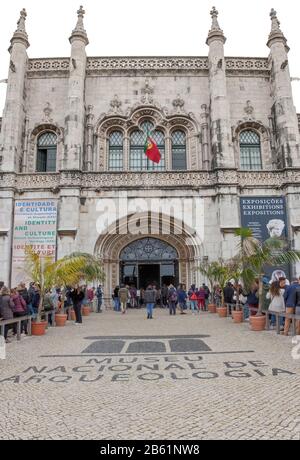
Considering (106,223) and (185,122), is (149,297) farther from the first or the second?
(185,122)

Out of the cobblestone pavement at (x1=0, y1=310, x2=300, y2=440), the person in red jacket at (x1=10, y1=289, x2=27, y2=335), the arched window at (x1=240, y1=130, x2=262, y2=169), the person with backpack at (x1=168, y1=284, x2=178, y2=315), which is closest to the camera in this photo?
the cobblestone pavement at (x1=0, y1=310, x2=300, y2=440)

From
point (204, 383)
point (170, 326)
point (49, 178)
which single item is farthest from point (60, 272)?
point (49, 178)

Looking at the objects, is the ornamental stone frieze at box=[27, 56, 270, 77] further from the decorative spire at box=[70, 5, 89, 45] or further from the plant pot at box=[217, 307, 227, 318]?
the plant pot at box=[217, 307, 227, 318]

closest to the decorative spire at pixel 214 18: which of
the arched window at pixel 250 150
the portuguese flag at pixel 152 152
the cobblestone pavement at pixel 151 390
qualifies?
the arched window at pixel 250 150

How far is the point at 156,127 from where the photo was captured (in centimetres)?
2280

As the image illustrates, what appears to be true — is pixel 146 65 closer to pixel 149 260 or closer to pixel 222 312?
pixel 149 260

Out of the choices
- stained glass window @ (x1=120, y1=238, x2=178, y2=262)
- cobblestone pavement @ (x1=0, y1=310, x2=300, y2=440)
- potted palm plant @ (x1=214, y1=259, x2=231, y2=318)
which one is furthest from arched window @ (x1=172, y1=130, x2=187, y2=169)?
cobblestone pavement @ (x1=0, y1=310, x2=300, y2=440)

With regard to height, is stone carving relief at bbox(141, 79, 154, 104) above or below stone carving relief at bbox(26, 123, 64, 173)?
above

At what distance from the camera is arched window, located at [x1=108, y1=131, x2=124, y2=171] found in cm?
2269

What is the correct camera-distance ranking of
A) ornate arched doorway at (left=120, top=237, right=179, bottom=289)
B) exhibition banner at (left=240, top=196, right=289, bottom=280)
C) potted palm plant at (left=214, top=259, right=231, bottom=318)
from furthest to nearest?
ornate arched doorway at (left=120, top=237, right=179, bottom=289) → exhibition banner at (left=240, top=196, right=289, bottom=280) → potted palm plant at (left=214, top=259, right=231, bottom=318)

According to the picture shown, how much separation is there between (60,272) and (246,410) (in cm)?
881

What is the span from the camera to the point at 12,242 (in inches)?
774

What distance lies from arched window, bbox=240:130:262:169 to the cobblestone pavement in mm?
15739

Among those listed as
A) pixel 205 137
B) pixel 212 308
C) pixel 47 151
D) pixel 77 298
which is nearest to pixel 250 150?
pixel 205 137
